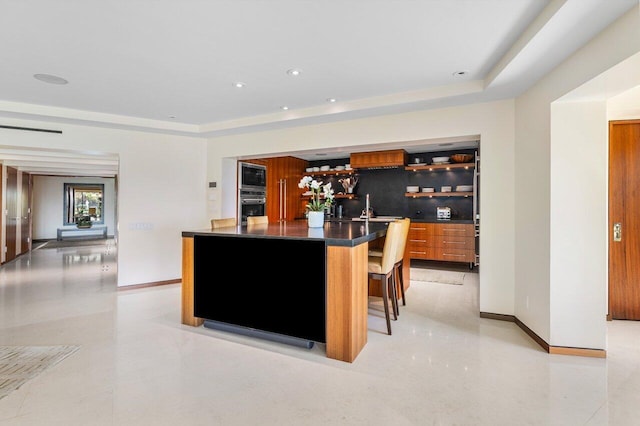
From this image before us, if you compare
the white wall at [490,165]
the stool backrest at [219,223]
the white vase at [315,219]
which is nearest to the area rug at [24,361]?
the stool backrest at [219,223]

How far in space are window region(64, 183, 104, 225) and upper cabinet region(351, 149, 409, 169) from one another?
10600 mm

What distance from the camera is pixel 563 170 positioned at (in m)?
2.60

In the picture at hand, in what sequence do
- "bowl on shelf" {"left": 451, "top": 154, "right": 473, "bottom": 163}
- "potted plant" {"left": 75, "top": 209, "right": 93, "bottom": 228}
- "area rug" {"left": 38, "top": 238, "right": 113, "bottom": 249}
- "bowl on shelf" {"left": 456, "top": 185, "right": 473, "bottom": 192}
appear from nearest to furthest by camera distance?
"bowl on shelf" {"left": 451, "top": 154, "right": 473, "bottom": 163} < "bowl on shelf" {"left": 456, "top": 185, "right": 473, "bottom": 192} < "area rug" {"left": 38, "top": 238, "right": 113, "bottom": 249} < "potted plant" {"left": 75, "top": 209, "right": 93, "bottom": 228}

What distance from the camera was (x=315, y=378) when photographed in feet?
7.46

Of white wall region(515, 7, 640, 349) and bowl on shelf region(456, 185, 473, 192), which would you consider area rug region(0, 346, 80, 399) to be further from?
bowl on shelf region(456, 185, 473, 192)

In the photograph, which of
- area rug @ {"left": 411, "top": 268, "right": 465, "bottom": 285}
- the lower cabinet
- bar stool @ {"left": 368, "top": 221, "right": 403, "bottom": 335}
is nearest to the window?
the lower cabinet

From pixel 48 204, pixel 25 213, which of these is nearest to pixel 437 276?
pixel 25 213

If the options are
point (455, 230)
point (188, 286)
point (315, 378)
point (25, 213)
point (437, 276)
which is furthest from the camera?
point (25, 213)

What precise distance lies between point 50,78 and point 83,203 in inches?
423

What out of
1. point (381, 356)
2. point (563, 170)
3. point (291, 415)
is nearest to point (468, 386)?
point (381, 356)

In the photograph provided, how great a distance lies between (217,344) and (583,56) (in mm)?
3725

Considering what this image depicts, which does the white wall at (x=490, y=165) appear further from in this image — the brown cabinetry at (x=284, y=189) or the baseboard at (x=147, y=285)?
the baseboard at (x=147, y=285)

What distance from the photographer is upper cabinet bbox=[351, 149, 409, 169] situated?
645 cm

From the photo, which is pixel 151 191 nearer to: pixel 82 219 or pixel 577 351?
pixel 577 351
